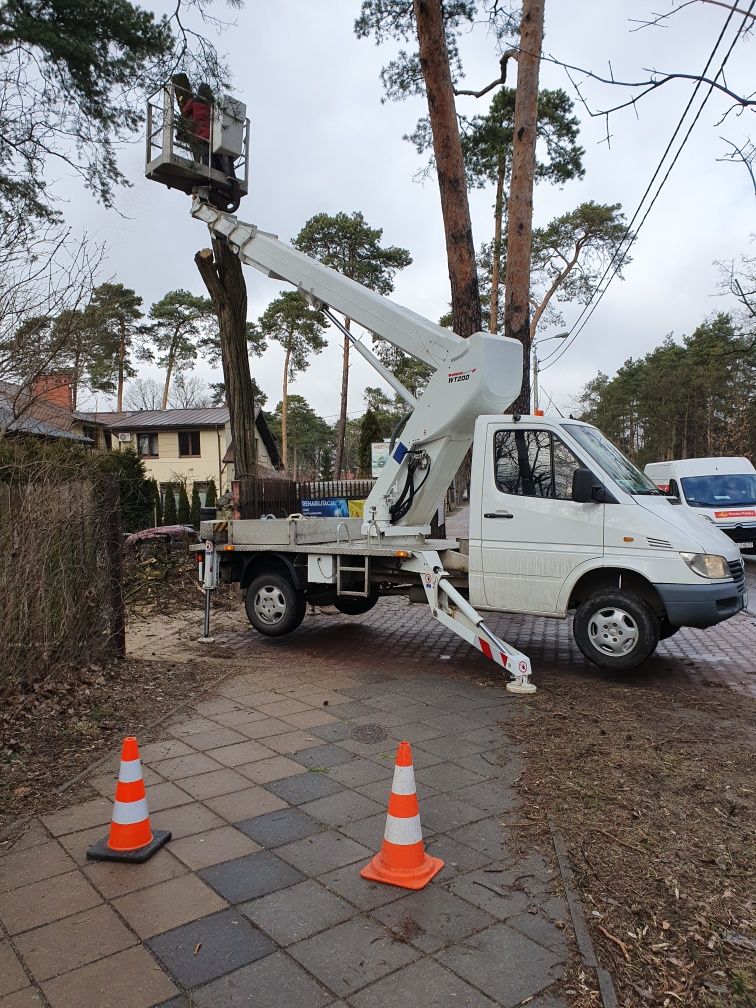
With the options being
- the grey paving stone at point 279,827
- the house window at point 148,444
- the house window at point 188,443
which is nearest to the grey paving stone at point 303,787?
the grey paving stone at point 279,827

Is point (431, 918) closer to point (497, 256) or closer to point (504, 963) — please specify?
point (504, 963)

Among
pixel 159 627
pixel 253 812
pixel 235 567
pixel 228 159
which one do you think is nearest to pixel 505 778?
pixel 253 812

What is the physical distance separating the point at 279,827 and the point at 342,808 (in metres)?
0.40

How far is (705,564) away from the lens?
655cm

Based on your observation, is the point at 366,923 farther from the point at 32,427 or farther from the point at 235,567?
the point at 32,427

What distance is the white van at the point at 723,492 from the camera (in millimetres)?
16219

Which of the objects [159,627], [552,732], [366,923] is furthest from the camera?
[159,627]

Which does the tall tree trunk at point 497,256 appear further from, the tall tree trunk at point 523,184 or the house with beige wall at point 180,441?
the house with beige wall at point 180,441

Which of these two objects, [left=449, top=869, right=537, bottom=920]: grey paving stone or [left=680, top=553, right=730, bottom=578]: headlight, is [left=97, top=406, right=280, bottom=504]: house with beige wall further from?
[left=449, top=869, right=537, bottom=920]: grey paving stone

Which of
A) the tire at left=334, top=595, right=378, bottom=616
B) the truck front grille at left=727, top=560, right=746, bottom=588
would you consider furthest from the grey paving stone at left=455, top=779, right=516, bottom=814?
the tire at left=334, top=595, right=378, bottom=616

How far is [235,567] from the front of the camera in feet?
29.4

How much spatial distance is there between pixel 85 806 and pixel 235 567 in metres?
4.95

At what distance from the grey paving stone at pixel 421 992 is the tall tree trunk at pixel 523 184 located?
9.87 m

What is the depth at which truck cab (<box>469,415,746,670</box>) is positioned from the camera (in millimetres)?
6594
